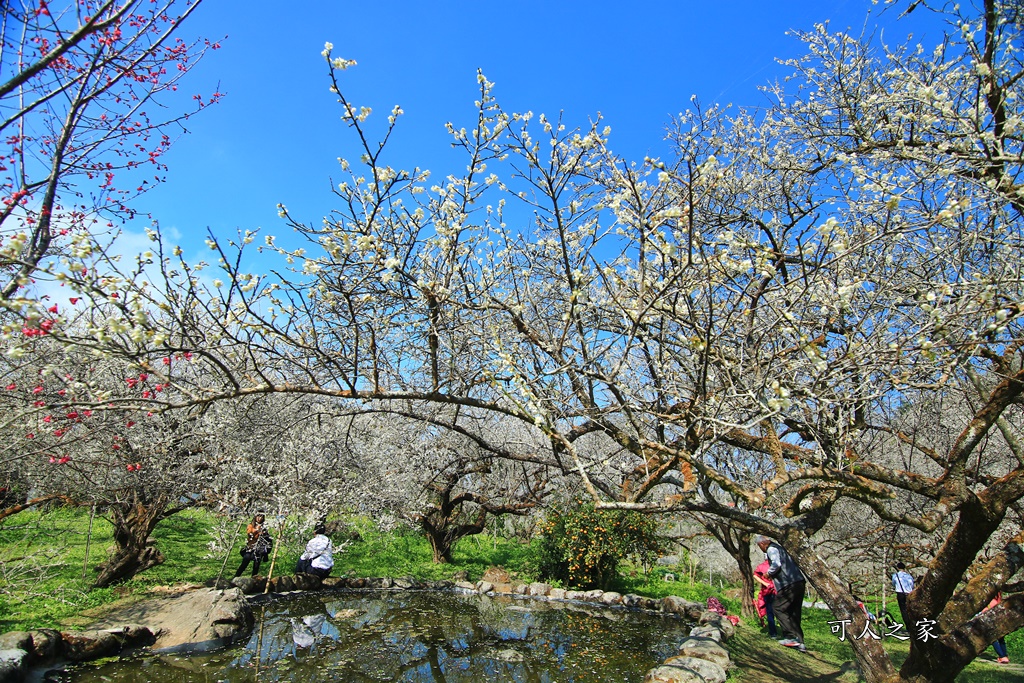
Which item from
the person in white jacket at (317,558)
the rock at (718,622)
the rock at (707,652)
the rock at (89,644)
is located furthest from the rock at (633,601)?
the rock at (89,644)

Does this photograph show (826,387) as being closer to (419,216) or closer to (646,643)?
(419,216)

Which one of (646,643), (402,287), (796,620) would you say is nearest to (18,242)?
(402,287)

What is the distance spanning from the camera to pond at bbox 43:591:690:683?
20.5 ft

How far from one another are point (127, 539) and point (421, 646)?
202 inches

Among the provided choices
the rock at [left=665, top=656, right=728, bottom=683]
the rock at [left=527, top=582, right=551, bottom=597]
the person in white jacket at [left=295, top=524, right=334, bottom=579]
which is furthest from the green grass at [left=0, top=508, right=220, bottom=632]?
the rock at [left=665, top=656, right=728, bottom=683]

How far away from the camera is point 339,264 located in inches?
140

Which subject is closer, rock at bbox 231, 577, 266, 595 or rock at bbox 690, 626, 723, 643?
rock at bbox 690, 626, 723, 643

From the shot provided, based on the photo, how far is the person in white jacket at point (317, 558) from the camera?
36.5 ft

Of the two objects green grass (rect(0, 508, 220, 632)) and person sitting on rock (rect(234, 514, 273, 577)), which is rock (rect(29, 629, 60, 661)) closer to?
green grass (rect(0, 508, 220, 632))

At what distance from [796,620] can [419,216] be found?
803cm

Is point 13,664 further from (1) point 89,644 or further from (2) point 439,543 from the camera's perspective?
(2) point 439,543

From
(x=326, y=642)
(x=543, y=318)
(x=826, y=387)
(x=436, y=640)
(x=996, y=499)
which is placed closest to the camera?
A: (x=826, y=387)

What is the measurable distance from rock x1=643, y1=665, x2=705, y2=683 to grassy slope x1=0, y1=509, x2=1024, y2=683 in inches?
30.3

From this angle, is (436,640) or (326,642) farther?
(436,640)
